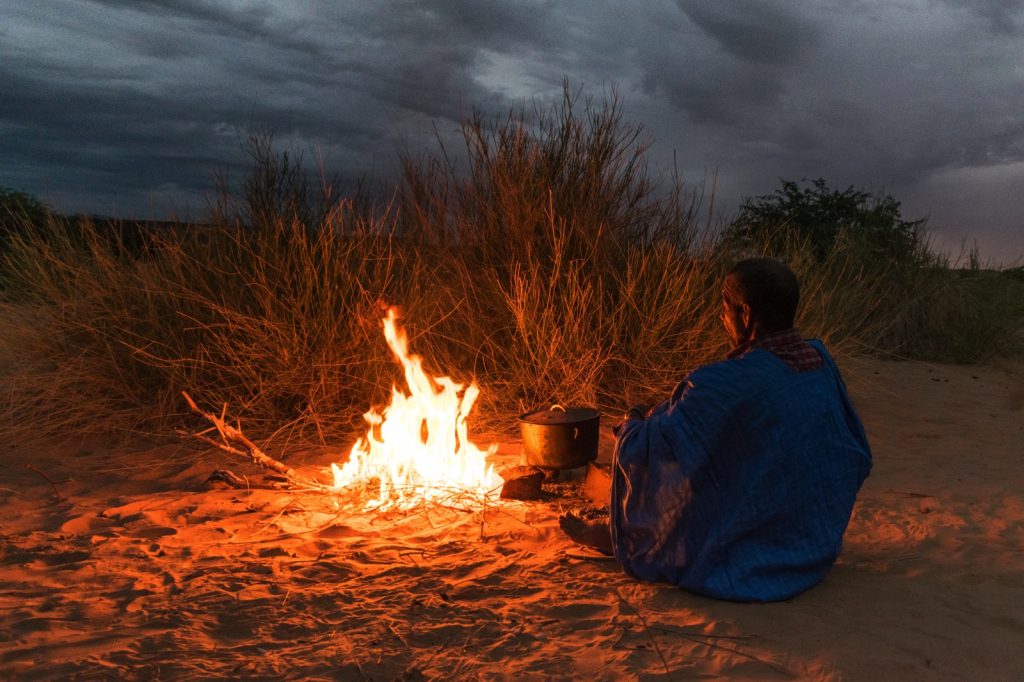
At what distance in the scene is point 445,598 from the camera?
272 cm

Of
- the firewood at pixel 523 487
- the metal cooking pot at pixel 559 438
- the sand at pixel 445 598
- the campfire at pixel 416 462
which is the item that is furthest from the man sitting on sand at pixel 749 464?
the campfire at pixel 416 462

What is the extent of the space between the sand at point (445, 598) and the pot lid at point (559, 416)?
44 centimetres

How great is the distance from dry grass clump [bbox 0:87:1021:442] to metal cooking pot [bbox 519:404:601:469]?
1.44 metres

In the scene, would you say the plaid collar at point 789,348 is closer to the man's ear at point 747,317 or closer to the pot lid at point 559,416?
the man's ear at point 747,317

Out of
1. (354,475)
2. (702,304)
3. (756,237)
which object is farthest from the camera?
(756,237)

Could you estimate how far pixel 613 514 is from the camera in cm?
285

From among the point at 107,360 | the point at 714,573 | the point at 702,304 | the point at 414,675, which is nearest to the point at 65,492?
the point at 107,360

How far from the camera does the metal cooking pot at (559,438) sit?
382 centimetres

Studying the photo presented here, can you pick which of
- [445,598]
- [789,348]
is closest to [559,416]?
[445,598]

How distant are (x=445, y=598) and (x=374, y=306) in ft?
10.2

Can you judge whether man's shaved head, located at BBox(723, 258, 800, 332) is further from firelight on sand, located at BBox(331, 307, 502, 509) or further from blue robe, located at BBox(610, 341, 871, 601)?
firelight on sand, located at BBox(331, 307, 502, 509)

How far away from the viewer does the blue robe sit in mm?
2564

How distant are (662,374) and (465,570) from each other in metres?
3.03

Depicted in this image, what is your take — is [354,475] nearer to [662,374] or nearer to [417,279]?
[417,279]
